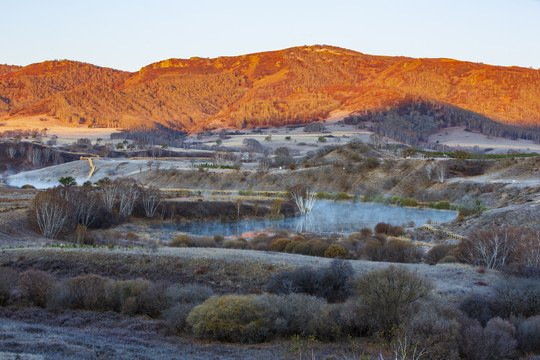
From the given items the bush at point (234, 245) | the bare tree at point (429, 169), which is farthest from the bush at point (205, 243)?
the bare tree at point (429, 169)

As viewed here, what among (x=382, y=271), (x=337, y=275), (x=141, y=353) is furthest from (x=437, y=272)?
(x=141, y=353)

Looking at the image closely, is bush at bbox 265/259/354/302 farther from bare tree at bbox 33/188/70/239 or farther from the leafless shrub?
bare tree at bbox 33/188/70/239

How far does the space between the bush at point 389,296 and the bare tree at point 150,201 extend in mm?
35395

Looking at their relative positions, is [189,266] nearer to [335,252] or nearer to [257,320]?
[257,320]

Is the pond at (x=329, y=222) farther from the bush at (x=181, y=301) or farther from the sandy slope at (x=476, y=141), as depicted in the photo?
the sandy slope at (x=476, y=141)

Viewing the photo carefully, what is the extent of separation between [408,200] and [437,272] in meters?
34.1

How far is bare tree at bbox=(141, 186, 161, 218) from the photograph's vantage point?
4631 cm

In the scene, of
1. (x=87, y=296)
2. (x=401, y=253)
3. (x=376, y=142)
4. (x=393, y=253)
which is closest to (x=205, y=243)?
(x=393, y=253)

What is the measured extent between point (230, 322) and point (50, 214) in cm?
2285

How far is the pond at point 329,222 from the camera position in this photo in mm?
41531

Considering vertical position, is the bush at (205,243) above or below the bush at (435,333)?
below

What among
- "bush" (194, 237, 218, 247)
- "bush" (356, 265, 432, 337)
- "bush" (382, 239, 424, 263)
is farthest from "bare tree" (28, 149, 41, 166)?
"bush" (356, 265, 432, 337)

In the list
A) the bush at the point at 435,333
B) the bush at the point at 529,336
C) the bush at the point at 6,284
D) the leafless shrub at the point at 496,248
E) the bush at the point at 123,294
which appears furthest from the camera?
the leafless shrub at the point at 496,248

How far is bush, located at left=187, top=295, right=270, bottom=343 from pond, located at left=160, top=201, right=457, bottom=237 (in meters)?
25.6
